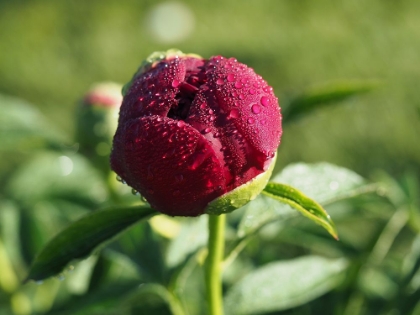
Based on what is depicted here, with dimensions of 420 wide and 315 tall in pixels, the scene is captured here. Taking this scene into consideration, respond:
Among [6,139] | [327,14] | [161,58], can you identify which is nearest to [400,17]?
[327,14]

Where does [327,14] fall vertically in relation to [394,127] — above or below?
above

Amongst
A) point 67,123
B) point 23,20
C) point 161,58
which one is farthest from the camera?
point 23,20

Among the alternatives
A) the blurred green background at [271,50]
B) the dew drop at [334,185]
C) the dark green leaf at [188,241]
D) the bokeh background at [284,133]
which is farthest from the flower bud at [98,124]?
the blurred green background at [271,50]

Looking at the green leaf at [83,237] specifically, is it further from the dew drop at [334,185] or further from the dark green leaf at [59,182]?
the dark green leaf at [59,182]

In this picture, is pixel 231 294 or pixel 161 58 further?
pixel 231 294

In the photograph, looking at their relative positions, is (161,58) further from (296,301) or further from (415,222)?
(415,222)

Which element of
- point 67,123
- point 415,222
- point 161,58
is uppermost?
point 161,58
